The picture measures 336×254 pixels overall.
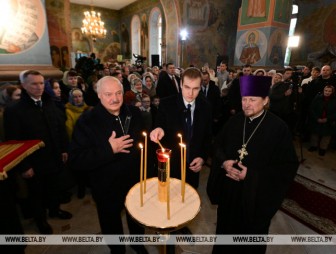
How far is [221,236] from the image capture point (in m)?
2.35

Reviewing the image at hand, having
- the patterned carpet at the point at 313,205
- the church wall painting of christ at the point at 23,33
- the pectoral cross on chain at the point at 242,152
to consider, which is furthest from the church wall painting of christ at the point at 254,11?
the pectoral cross on chain at the point at 242,152

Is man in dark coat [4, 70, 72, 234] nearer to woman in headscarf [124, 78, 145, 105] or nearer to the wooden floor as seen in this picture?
the wooden floor

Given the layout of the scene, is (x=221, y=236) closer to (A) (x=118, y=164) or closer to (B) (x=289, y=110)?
(A) (x=118, y=164)

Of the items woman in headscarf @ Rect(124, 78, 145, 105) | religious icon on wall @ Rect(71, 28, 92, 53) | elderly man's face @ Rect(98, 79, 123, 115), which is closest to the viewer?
elderly man's face @ Rect(98, 79, 123, 115)

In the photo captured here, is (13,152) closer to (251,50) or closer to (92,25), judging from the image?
(92,25)

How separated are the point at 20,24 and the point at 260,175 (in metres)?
6.92

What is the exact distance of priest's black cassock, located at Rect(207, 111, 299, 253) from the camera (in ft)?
6.57

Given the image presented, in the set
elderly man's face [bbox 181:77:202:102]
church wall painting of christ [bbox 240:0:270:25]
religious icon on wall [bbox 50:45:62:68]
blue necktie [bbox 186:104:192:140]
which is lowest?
blue necktie [bbox 186:104:192:140]

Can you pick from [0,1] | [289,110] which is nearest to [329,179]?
[289,110]

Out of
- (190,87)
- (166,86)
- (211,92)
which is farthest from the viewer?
(166,86)

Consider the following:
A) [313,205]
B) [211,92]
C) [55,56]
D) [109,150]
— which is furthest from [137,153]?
[55,56]

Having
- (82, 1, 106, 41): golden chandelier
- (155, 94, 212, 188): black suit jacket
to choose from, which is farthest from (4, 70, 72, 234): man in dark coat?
(82, 1, 106, 41): golden chandelier

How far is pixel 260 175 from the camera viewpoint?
201 cm

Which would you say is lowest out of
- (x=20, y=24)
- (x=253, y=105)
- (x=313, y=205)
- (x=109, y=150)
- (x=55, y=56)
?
(x=313, y=205)
